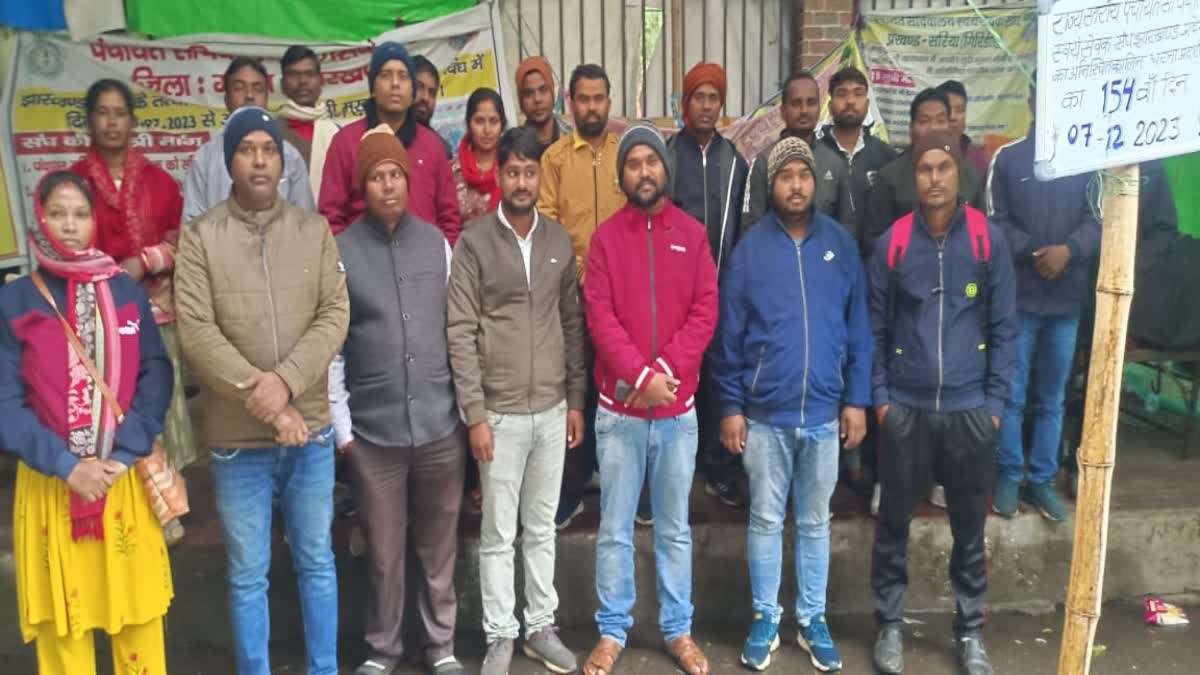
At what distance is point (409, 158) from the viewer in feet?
13.7

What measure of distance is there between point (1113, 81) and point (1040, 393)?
2.30 metres

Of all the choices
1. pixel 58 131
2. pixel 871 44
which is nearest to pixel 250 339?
pixel 58 131

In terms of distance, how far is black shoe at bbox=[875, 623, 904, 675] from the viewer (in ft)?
13.3

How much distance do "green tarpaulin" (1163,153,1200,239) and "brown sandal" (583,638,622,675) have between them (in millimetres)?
4327

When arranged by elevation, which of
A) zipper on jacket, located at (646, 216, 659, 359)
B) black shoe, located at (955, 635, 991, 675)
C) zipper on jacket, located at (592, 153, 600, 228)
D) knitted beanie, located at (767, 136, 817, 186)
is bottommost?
black shoe, located at (955, 635, 991, 675)

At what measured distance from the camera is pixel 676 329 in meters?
3.88

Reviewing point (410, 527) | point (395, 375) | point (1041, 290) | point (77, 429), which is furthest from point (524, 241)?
point (1041, 290)

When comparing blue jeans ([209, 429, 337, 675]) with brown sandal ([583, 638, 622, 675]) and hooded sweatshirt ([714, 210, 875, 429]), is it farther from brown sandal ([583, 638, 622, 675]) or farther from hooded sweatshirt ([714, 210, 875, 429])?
hooded sweatshirt ([714, 210, 875, 429])

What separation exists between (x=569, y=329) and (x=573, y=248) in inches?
14.8

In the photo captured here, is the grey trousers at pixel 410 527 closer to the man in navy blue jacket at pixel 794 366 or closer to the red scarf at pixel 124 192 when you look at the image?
the man in navy blue jacket at pixel 794 366

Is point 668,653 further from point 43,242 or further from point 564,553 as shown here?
point 43,242

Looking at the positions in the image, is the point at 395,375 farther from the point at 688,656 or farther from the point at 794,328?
the point at 688,656

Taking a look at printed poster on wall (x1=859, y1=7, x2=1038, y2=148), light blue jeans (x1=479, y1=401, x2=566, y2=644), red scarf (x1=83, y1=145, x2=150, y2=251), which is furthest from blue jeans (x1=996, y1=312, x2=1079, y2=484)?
red scarf (x1=83, y1=145, x2=150, y2=251)

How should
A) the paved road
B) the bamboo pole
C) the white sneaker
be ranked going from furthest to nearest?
the white sneaker, the paved road, the bamboo pole
